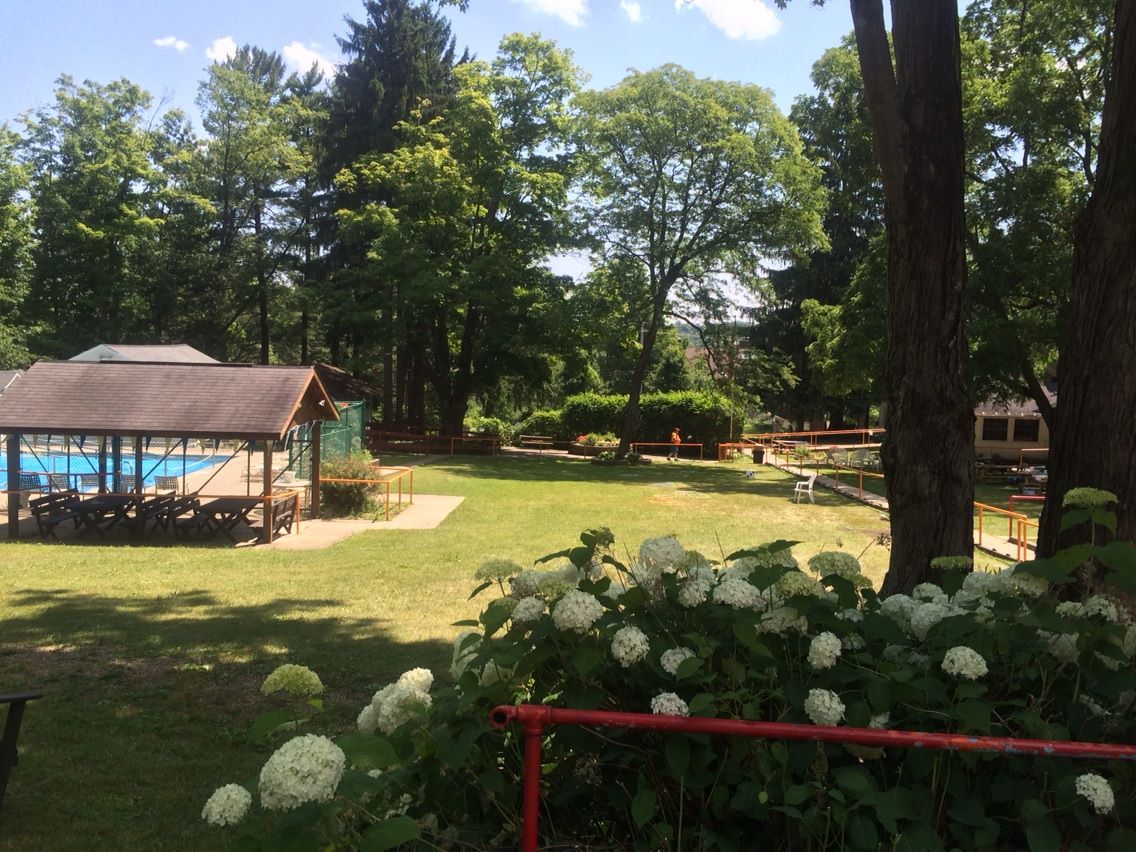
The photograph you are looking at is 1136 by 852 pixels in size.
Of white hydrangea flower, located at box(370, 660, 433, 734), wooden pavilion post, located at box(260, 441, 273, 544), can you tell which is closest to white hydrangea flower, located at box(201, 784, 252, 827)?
white hydrangea flower, located at box(370, 660, 433, 734)

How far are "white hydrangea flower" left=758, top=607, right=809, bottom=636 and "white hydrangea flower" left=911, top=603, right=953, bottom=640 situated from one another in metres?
0.38

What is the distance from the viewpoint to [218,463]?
1220 inches

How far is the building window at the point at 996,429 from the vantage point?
34969 mm

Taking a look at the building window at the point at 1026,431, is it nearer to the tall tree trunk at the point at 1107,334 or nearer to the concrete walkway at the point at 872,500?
the concrete walkway at the point at 872,500

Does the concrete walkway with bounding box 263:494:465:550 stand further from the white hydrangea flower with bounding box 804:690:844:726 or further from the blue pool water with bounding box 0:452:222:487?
the white hydrangea flower with bounding box 804:690:844:726

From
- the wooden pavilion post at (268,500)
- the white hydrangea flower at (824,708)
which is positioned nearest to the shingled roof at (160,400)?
the wooden pavilion post at (268,500)

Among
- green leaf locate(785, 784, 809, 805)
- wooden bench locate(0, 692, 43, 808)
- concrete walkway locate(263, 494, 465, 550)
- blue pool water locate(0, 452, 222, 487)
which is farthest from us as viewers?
blue pool water locate(0, 452, 222, 487)

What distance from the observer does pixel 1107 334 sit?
393 centimetres

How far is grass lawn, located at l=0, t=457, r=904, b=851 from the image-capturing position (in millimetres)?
4480

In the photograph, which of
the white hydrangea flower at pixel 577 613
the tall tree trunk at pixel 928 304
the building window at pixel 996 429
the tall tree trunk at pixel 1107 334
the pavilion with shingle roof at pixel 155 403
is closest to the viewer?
the white hydrangea flower at pixel 577 613

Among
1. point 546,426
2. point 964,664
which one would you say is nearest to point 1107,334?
point 964,664

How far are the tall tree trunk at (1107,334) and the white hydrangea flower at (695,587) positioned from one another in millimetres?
2337

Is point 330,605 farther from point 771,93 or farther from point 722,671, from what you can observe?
point 771,93

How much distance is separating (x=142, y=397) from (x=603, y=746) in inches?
596
